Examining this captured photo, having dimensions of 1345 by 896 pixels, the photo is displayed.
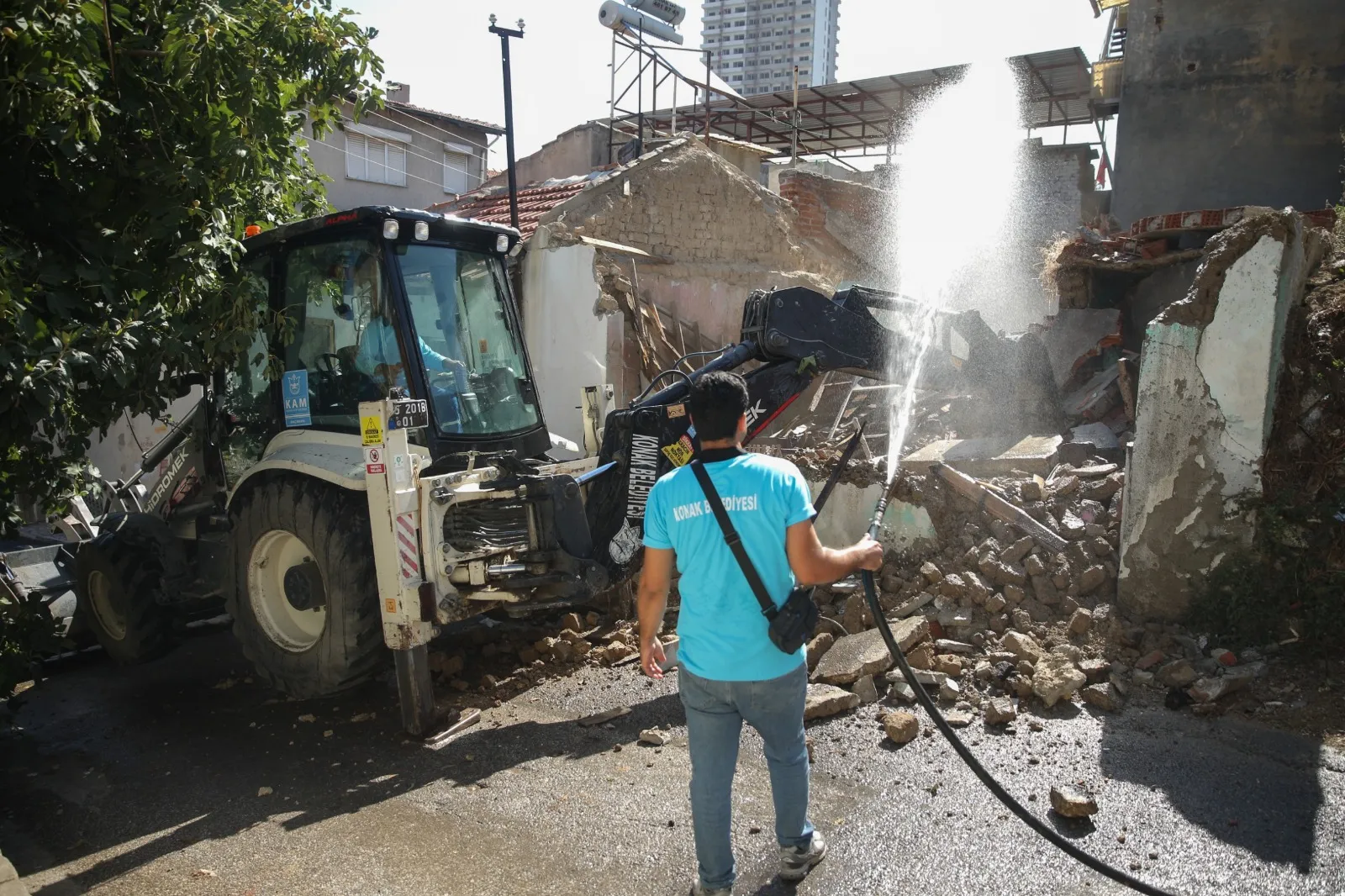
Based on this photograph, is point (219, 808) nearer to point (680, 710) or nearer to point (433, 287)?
point (680, 710)

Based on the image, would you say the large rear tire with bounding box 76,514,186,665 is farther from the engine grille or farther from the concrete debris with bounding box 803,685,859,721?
the concrete debris with bounding box 803,685,859,721

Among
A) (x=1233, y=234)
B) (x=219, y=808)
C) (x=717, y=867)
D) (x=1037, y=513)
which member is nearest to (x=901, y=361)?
(x=1037, y=513)

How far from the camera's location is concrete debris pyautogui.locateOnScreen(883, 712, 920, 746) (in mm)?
4812

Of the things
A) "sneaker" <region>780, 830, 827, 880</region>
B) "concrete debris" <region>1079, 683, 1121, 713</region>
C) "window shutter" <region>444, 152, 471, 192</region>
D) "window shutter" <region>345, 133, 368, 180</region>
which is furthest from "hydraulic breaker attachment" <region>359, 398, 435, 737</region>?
"window shutter" <region>444, 152, 471, 192</region>

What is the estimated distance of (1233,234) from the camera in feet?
18.9

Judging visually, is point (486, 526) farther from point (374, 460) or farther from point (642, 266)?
point (642, 266)

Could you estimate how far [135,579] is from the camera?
21.5 feet

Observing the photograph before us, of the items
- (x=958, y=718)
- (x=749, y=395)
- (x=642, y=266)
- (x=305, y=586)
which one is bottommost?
(x=958, y=718)

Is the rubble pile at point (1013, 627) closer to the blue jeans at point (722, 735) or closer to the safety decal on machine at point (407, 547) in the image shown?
the blue jeans at point (722, 735)

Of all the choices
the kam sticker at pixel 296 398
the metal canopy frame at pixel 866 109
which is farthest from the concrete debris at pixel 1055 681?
the metal canopy frame at pixel 866 109

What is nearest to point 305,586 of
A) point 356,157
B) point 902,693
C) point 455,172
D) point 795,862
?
point 795,862

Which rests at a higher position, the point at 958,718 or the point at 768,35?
the point at 768,35

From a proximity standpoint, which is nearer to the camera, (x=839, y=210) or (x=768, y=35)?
(x=839, y=210)

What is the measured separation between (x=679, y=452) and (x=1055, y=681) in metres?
2.43
